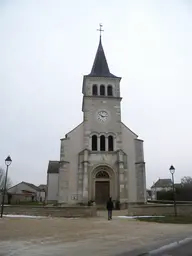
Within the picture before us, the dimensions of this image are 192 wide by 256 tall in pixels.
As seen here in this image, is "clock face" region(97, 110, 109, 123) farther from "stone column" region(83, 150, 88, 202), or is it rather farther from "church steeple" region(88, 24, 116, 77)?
"church steeple" region(88, 24, 116, 77)

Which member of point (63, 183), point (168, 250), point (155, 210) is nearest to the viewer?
point (168, 250)

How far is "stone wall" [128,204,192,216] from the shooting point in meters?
20.0

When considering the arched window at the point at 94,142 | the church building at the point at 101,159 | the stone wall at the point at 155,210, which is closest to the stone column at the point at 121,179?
the church building at the point at 101,159

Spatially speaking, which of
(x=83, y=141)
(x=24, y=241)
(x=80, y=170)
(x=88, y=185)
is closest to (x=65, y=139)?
(x=83, y=141)

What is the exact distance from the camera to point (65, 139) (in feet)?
96.3

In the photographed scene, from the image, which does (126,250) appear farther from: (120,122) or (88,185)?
(120,122)

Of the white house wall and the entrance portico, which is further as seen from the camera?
the white house wall

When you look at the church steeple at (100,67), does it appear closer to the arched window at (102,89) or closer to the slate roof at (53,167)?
the arched window at (102,89)

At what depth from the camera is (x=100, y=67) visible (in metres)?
35.6

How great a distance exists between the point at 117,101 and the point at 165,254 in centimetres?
2646

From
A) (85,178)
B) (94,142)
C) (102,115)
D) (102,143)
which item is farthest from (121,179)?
(102,115)

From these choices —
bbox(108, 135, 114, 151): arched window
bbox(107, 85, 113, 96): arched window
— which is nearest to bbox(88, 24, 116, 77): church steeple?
bbox(107, 85, 113, 96): arched window

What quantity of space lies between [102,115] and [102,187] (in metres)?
8.29

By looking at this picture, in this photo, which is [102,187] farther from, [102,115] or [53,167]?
[53,167]
